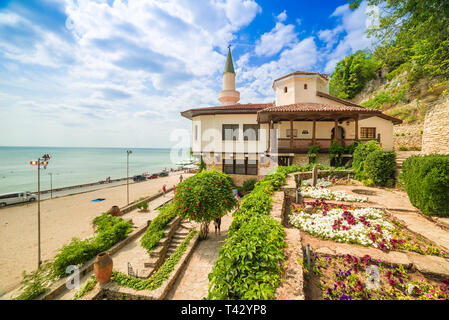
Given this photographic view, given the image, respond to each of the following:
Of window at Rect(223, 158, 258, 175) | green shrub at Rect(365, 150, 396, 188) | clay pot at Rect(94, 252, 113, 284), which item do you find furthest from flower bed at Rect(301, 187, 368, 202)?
window at Rect(223, 158, 258, 175)

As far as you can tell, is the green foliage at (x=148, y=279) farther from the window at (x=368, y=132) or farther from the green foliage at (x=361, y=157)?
A: the window at (x=368, y=132)

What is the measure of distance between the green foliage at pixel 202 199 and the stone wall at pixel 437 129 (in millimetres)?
14797

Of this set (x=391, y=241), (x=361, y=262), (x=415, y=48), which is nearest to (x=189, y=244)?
(x=361, y=262)

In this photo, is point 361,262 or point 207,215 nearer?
point 361,262

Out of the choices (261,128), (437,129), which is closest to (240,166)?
(261,128)

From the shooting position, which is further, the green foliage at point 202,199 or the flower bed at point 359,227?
the green foliage at point 202,199

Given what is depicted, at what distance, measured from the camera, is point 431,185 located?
4.85 m

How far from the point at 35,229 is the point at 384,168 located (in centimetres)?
2685

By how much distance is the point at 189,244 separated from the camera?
8.17 metres

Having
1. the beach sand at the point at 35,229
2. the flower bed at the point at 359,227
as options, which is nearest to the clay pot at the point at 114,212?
the beach sand at the point at 35,229

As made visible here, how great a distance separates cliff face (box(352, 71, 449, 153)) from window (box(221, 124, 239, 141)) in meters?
14.3

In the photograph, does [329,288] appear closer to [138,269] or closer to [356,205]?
[356,205]

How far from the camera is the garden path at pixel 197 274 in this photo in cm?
559
